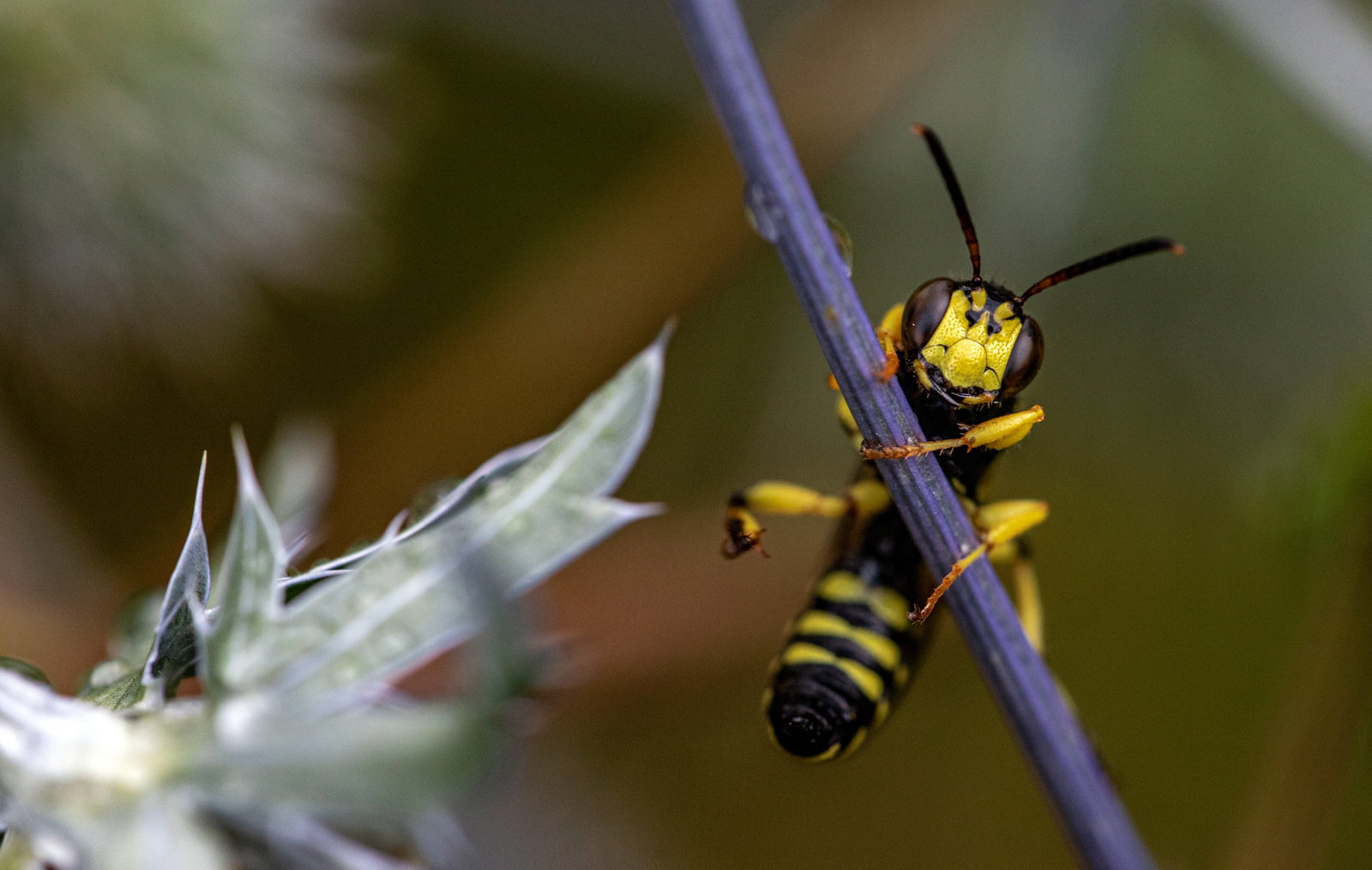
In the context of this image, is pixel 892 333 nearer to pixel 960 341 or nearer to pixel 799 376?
pixel 960 341

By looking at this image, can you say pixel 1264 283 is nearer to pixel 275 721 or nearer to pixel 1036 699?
pixel 1036 699

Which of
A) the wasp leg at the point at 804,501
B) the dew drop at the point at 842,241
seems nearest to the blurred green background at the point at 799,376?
the wasp leg at the point at 804,501

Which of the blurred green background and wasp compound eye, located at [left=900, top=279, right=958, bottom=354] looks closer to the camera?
wasp compound eye, located at [left=900, top=279, right=958, bottom=354]

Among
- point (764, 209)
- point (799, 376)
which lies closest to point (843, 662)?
point (764, 209)

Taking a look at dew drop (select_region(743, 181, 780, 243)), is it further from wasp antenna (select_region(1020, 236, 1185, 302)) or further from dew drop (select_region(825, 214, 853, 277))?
wasp antenna (select_region(1020, 236, 1185, 302))

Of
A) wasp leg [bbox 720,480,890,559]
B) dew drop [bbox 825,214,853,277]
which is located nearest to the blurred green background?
wasp leg [bbox 720,480,890,559]

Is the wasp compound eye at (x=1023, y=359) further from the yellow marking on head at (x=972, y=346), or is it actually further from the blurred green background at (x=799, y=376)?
the blurred green background at (x=799, y=376)
